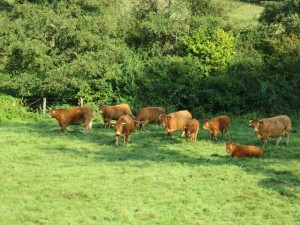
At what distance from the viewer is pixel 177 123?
17375mm

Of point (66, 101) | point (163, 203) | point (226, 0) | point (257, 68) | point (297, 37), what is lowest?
point (163, 203)

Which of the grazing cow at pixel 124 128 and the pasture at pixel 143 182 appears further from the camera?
the grazing cow at pixel 124 128

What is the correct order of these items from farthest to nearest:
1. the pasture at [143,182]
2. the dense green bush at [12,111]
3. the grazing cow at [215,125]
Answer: the dense green bush at [12,111] < the grazing cow at [215,125] < the pasture at [143,182]

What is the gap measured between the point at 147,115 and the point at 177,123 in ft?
8.02

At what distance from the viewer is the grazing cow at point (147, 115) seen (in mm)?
19375

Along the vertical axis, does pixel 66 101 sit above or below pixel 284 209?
above

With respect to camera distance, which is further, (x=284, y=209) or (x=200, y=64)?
(x=200, y=64)

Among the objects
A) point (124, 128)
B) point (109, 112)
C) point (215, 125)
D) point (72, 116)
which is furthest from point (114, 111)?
point (215, 125)

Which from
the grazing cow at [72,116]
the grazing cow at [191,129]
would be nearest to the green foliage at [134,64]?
the grazing cow at [72,116]

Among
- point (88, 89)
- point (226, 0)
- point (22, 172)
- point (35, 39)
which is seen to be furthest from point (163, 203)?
point (226, 0)

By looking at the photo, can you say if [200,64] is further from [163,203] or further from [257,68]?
[163,203]

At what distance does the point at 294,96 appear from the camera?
23.6m

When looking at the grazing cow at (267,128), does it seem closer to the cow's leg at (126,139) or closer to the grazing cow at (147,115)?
the cow's leg at (126,139)

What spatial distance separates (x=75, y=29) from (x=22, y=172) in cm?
1288
